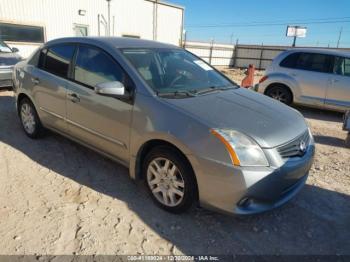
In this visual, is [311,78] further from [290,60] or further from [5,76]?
[5,76]

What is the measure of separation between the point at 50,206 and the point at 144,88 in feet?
5.08

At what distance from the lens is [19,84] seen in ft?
15.8

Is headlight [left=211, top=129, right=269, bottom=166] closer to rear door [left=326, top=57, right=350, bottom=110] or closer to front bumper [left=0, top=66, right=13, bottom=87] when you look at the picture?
rear door [left=326, top=57, right=350, bottom=110]

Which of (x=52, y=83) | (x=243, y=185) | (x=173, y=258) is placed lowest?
(x=173, y=258)

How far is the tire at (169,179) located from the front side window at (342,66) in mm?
6177

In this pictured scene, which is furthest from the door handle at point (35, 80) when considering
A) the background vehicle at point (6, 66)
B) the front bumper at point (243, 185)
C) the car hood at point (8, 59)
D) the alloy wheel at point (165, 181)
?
the car hood at point (8, 59)

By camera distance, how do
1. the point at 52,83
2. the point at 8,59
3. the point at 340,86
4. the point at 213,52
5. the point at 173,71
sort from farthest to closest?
the point at 213,52, the point at 8,59, the point at 340,86, the point at 52,83, the point at 173,71

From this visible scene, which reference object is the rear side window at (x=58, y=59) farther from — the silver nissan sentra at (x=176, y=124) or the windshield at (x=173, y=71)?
the windshield at (x=173, y=71)

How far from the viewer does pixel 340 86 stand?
23.4 feet

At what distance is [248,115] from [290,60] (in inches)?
224

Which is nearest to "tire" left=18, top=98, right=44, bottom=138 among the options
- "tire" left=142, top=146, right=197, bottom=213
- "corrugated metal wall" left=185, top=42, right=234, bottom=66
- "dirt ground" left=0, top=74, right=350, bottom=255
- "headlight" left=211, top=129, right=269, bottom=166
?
"dirt ground" left=0, top=74, right=350, bottom=255

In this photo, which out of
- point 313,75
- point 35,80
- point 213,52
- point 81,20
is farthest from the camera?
point 213,52

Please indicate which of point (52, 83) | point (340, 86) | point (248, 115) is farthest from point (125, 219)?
point (340, 86)

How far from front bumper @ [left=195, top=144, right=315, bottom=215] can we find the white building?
13085 mm
